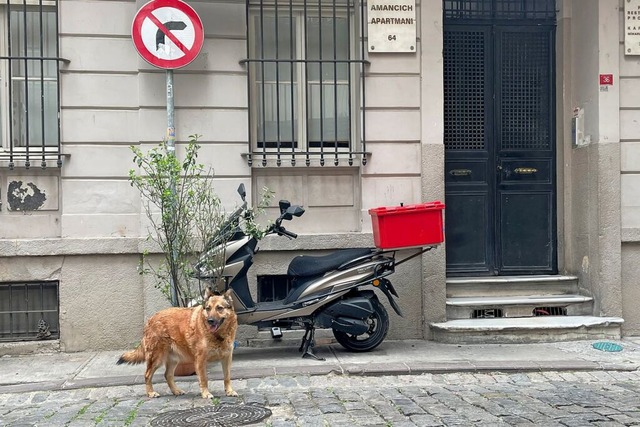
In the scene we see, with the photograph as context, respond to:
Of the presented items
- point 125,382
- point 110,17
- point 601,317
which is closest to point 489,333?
point 601,317

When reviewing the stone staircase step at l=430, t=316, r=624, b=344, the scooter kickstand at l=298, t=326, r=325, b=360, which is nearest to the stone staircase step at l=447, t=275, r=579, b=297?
the stone staircase step at l=430, t=316, r=624, b=344

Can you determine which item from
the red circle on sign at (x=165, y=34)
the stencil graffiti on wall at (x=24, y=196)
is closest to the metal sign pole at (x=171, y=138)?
the red circle on sign at (x=165, y=34)

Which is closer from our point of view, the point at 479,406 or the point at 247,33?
the point at 479,406

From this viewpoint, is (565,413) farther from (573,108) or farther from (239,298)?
(573,108)

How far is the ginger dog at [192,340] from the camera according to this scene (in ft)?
19.0

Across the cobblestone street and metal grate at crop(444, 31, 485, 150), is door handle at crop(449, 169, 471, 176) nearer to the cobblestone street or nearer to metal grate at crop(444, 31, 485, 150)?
metal grate at crop(444, 31, 485, 150)

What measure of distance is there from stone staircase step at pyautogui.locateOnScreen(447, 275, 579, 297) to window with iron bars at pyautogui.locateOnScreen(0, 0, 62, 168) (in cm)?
512

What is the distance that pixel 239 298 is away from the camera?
7.20 metres

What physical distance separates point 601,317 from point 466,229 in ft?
6.34

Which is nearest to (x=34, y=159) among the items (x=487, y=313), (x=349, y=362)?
(x=349, y=362)

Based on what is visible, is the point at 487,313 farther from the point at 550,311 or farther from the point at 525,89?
the point at 525,89

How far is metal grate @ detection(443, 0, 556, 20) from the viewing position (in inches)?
359

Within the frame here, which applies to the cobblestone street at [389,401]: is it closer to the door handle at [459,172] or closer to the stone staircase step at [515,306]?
the stone staircase step at [515,306]

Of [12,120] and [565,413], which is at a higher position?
[12,120]
